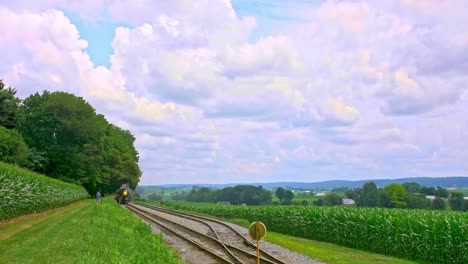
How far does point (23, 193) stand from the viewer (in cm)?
3328

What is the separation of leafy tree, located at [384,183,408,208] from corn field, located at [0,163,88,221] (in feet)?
122

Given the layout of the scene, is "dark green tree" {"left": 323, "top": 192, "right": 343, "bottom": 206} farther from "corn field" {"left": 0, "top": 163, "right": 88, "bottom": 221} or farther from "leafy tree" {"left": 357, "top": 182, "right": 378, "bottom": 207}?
"corn field" {"left": 0, "top": 163, "right": 88, "bottom": 221}

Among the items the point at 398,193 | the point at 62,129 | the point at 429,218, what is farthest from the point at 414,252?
the point at 62,129

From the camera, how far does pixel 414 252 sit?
73.4 feet

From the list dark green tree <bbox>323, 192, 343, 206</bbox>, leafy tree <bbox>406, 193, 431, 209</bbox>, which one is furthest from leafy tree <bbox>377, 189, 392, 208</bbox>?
dark green tree <bbox>323, 192, 343, 206</bbox>

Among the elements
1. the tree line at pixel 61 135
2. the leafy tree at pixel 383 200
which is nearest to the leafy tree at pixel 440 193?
the leafy tree at pixel 383 200

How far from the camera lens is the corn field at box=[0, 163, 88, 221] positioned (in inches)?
1133

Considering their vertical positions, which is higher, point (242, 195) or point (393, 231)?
point (242, 195)

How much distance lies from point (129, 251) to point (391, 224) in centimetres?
1489

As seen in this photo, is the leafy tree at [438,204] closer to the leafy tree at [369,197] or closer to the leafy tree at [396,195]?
the leafy tree at [396,195]

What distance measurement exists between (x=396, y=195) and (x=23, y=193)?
133 feet

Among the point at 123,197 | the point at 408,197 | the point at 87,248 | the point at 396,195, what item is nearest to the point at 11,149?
the point at 123,197

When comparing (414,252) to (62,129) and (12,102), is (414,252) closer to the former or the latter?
(12,102)

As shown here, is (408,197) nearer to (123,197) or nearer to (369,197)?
(369,197)
